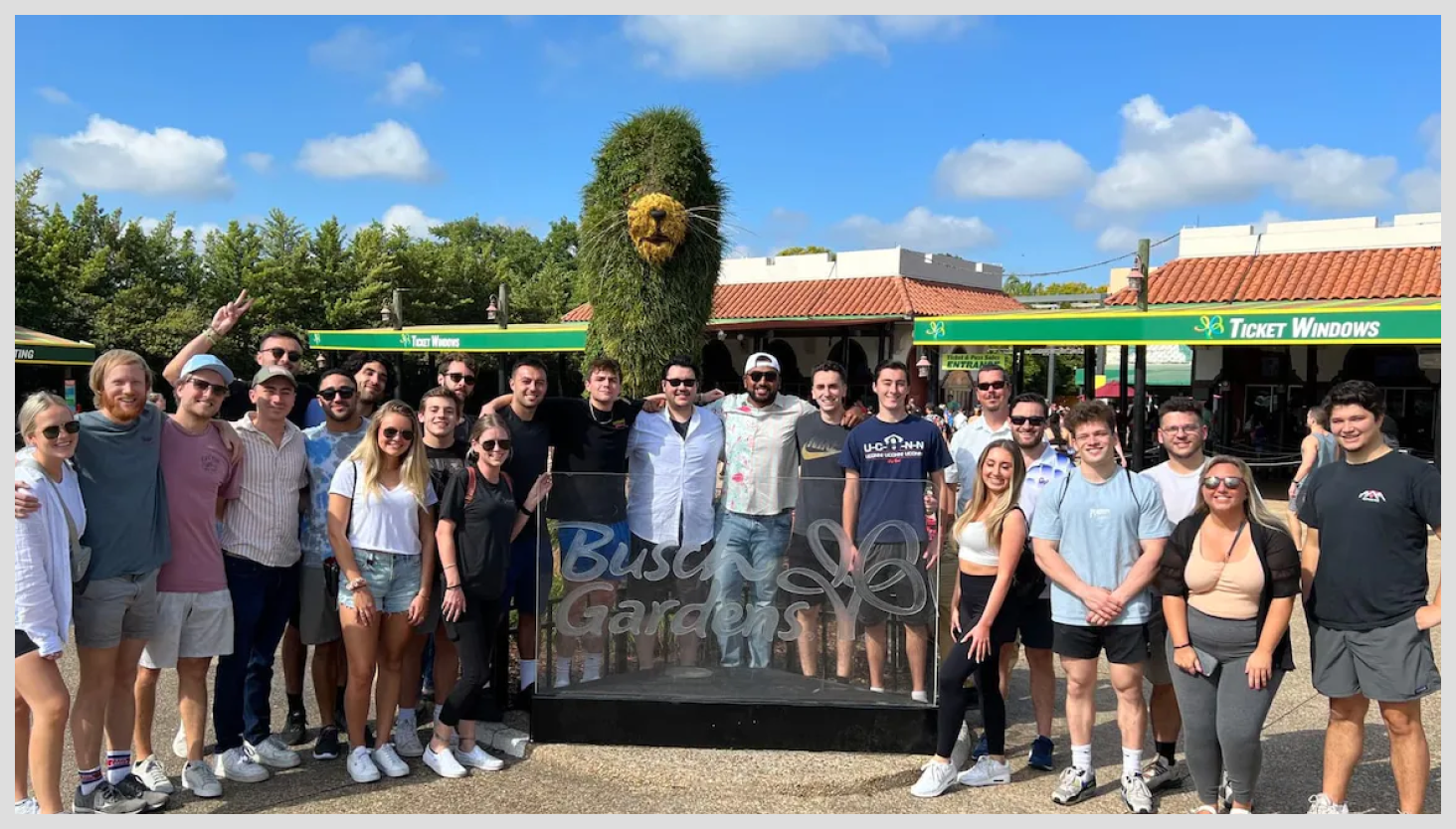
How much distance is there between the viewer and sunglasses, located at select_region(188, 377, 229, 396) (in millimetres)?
3885

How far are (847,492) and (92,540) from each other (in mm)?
2820

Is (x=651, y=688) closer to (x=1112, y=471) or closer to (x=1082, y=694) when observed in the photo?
(x=1082, y=694)

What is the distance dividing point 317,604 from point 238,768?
0.68 metres

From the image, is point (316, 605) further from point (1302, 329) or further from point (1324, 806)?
point (1302, 329)

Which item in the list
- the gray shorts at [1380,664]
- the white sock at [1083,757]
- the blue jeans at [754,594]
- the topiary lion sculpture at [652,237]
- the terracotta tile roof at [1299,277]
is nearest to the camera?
the gray shorts at [1380,664]

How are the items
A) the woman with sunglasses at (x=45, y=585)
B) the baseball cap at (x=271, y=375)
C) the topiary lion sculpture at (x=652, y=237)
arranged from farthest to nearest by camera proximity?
the topiary lion sculpture at (x=652, y=237)
the baseball cap at (x=271, y=375)
the woman with sunglasses at (x=45, y=585)

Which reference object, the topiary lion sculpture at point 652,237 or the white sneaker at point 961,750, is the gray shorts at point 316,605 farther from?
the topiary lion sculpture at point 652,237

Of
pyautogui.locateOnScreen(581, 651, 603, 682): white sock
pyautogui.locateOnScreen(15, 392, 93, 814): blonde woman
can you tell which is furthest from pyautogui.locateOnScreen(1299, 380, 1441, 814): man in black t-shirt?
pyautogui.locateOnScreen(15, 392, 93, 814): blonde woman

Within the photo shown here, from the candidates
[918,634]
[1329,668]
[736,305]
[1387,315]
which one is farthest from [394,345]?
[1329,668]

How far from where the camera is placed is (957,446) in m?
4.75

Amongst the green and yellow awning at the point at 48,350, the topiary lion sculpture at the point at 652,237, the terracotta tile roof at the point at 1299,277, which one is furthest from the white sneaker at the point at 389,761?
the terracotta tile roof at the point at 1299,277

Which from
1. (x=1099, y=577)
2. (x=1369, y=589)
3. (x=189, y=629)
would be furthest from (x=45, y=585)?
(x=1369, y=589)

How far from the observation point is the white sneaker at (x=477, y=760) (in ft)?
13.5

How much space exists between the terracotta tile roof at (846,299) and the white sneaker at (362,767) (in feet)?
56.8
